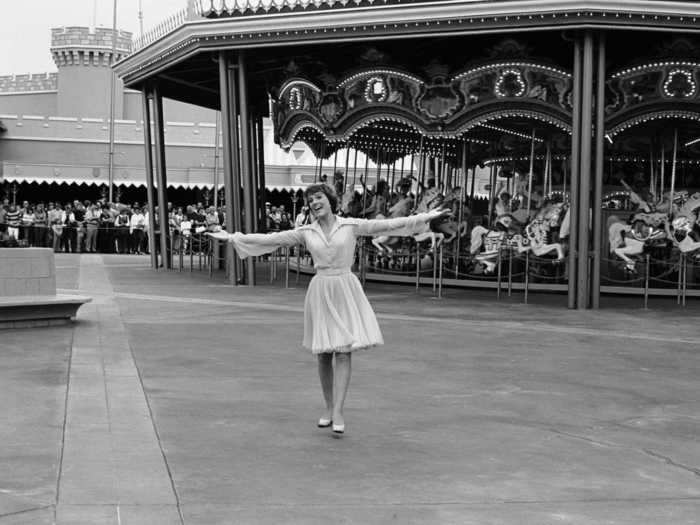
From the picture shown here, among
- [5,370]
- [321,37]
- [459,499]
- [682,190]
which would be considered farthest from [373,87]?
[459,499]

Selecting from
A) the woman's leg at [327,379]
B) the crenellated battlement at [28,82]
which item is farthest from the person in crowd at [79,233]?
the crenellated battlement at [28,82]

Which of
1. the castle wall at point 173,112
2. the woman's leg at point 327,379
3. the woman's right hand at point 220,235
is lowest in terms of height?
the woman's leg at point 327,379

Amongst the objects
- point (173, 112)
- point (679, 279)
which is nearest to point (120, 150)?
point (173, 112)

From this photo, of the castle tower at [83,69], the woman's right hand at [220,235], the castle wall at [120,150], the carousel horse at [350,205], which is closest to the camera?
the woman's right hand at [220,235]

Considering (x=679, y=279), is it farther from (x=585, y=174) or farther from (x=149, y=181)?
(x=149, y=181)

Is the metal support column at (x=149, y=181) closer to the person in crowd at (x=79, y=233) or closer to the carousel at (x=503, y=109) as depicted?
the carousel at (x=503, y=109)

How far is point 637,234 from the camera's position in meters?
21.9

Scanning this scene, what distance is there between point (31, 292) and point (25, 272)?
26 centimetres

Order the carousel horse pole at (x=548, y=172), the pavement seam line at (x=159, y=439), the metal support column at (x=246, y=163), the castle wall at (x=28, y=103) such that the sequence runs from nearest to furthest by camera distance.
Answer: the pavement seam line at (x=159, y=439)
the metal support column at (x=246, y=163)
the carousel horse pole at (x=548, y=172)
the castle wall at (x=28, y=103)

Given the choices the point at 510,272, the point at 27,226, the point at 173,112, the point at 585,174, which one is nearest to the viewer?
the point at 585,174

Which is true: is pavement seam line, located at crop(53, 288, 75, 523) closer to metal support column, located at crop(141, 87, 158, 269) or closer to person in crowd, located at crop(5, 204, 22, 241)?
metal support column, located at crop(141, 87, 158, 269)

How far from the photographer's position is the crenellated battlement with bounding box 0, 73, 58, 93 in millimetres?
84812

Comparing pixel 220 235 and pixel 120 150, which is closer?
pixel 220 235

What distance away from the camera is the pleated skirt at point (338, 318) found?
8.23 meters
